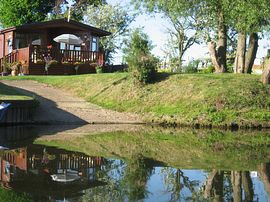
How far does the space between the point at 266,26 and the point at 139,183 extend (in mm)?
19486

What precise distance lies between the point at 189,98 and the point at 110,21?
45939 millimetres

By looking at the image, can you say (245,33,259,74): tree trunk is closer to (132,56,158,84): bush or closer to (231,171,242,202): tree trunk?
(132,56,158,84): bush

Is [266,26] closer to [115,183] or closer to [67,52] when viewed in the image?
[67,52]

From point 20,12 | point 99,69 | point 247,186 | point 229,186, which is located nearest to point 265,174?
point 247,186

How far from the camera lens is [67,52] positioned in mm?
36844

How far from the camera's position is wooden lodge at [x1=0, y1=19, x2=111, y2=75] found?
36.0 meters

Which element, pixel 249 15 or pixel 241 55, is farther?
pixel 241 55

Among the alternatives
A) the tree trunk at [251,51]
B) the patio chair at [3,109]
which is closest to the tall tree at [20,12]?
the tree trunk at [251,51]

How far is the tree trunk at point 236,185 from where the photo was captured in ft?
24.2

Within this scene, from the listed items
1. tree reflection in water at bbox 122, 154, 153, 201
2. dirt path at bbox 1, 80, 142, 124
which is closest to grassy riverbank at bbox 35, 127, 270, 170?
tree reflection in water at bbox 122, 154, 153, 201

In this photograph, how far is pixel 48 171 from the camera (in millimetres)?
9086

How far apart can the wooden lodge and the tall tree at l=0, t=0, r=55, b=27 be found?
1671 centimetres

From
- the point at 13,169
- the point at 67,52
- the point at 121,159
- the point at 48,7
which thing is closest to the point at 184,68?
the point at 67,52

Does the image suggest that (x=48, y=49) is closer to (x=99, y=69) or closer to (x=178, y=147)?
(x=99, y=69)
